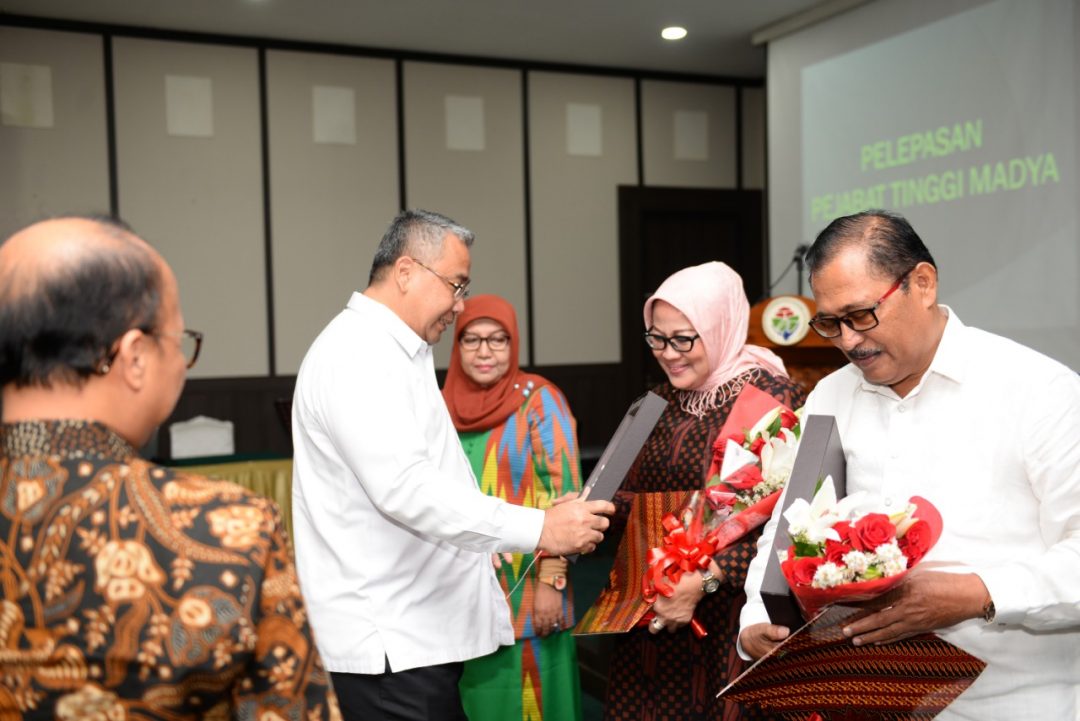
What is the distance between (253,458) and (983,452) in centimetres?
355

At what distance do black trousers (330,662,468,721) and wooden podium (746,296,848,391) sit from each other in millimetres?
3608

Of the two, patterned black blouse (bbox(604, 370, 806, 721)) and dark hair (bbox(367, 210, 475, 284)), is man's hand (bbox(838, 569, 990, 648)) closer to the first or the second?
patterned black blouse (bbox(604, 370, 806, 721))


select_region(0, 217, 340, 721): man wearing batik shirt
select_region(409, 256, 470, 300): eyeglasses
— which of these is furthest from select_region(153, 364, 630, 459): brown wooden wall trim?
select_region(0, 217, 340, 721): man wearing batik shirt

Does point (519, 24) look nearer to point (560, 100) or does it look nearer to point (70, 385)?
point (560, 100)

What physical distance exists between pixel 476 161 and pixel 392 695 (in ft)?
19.8

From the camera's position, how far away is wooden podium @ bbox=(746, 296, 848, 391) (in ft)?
16.8

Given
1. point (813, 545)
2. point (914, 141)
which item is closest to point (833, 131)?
point (914, 141)

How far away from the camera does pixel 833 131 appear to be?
650cm

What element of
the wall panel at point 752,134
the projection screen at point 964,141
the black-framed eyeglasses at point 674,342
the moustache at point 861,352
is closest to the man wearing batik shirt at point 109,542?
the moustache at point 861,352

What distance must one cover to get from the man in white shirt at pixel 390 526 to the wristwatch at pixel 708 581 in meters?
0.26

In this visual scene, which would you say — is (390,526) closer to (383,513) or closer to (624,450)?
(383,513)

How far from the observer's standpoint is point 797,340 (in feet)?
16.7

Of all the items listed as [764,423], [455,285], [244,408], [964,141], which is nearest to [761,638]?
[764,423]

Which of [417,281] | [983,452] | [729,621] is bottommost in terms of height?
[729,621]
